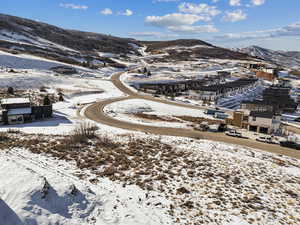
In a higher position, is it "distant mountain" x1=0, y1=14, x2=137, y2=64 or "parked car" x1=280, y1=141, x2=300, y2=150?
"distant mountain" x1=0, y1=14, x2=137, y2=64

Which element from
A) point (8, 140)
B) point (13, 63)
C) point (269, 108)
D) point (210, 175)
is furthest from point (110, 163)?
point (13, 63)

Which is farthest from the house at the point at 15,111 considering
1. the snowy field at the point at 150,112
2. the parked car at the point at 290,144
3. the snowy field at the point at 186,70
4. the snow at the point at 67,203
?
the snowy field at the point at 186,70

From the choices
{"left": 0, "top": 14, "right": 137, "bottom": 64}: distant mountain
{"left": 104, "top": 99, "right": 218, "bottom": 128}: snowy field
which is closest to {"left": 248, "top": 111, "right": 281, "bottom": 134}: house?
{"left": 104, "top": 99, "right": 218, "bottom": 128}: snowy field

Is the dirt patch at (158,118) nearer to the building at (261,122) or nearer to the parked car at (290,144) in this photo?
the building at (261,122)

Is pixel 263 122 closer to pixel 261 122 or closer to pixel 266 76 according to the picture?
pixel 261 122

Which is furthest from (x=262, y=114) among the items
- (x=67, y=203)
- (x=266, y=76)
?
(x=266, y=76)

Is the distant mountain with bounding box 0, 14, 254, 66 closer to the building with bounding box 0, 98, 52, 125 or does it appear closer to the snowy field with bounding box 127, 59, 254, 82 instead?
the snowy field with bounding box 127, 59, 254, 82
